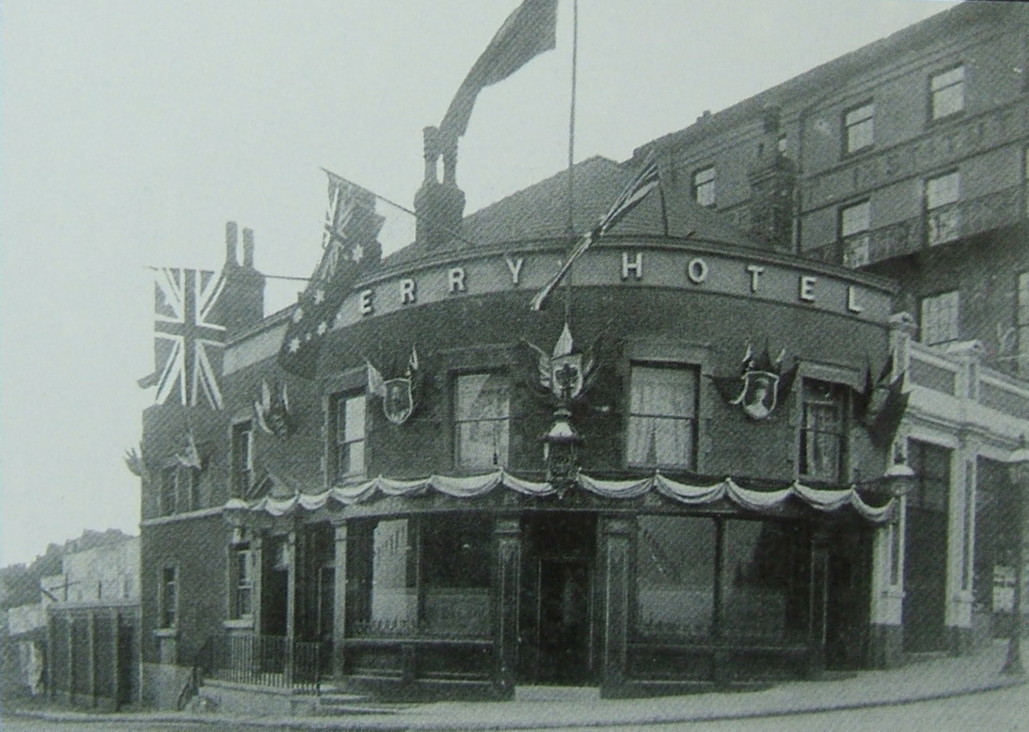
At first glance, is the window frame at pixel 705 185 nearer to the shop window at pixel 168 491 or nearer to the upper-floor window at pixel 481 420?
the shop window at pixel 168 491

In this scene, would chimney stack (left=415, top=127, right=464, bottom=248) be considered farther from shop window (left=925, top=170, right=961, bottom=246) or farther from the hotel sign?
shop window (left=925, top=170, right=961, bottom=246)

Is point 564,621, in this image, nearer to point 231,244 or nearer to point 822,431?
point 822,431

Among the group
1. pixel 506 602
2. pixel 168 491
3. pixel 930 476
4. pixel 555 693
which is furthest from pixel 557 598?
pixel 168 491

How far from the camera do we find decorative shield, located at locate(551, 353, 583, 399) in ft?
51.4

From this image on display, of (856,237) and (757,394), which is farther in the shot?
(856,237)

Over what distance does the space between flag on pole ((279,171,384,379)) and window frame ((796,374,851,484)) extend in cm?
731

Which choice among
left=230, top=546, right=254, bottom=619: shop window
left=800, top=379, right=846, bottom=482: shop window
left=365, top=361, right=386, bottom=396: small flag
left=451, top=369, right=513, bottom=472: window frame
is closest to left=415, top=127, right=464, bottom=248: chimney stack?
left=365, top=361, right=386, bottom=396: small flag

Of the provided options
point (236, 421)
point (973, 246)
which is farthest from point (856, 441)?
point (236, 421)

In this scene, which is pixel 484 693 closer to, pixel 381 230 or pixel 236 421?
pixel 381 230

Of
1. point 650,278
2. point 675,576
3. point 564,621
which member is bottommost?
point 564,621

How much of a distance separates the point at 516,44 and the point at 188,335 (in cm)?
876

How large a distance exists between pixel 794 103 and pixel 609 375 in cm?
1839

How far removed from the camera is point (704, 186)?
115 feet

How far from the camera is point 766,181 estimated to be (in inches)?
802
